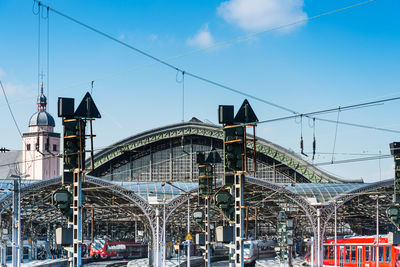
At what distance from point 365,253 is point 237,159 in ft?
100.0

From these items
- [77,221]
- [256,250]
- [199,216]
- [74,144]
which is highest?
[74,144]

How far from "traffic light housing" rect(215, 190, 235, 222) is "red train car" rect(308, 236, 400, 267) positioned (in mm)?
27076

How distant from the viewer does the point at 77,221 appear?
1161 inches

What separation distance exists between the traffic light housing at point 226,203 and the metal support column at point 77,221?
238 inches

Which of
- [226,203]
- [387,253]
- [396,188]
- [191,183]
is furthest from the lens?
[191,183]

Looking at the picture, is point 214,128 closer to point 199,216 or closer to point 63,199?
point 199,216

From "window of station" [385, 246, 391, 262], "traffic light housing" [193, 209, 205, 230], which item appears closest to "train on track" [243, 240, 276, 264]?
"window of station" [385, 246, 391, 262]

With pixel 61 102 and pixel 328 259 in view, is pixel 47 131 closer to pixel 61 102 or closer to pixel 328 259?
pixel 328 259

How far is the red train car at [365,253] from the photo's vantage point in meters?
54.0

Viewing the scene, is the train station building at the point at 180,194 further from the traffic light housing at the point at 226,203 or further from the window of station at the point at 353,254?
the traffic light housing at the point at 226,203

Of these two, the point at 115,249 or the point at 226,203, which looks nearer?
the point at 226,203

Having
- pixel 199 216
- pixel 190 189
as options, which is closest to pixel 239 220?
pixel 199 216

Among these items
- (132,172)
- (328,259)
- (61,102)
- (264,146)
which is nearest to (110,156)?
(132,172)

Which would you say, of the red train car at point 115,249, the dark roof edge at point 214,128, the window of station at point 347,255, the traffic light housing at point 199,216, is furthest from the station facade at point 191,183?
the traffic light housing at point 199,216
